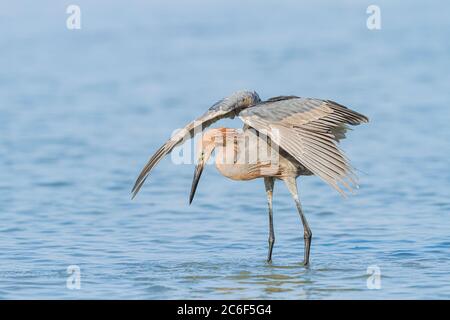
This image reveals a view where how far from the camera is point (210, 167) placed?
16.9 metres

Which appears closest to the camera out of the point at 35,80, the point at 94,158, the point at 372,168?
the point at 372,168

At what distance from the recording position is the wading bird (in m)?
10.2

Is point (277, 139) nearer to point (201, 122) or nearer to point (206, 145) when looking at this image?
point (201, 122)

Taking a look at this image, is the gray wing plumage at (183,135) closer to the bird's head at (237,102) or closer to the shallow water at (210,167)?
the bird's head at (237,102)

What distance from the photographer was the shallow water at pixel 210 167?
10.6 metres

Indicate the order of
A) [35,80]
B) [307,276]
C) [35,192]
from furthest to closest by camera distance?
[35,80] < [35,192] < [307,276]

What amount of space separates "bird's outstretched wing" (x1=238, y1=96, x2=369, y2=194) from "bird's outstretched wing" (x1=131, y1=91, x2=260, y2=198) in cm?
26

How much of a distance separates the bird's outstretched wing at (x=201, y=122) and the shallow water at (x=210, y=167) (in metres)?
1.00

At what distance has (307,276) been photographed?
10.4 meters

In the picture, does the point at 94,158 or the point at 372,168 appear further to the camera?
the point at 94,158

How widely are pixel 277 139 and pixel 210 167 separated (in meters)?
6.86

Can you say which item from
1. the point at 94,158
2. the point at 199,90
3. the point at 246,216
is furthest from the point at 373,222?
the point at 199,90
